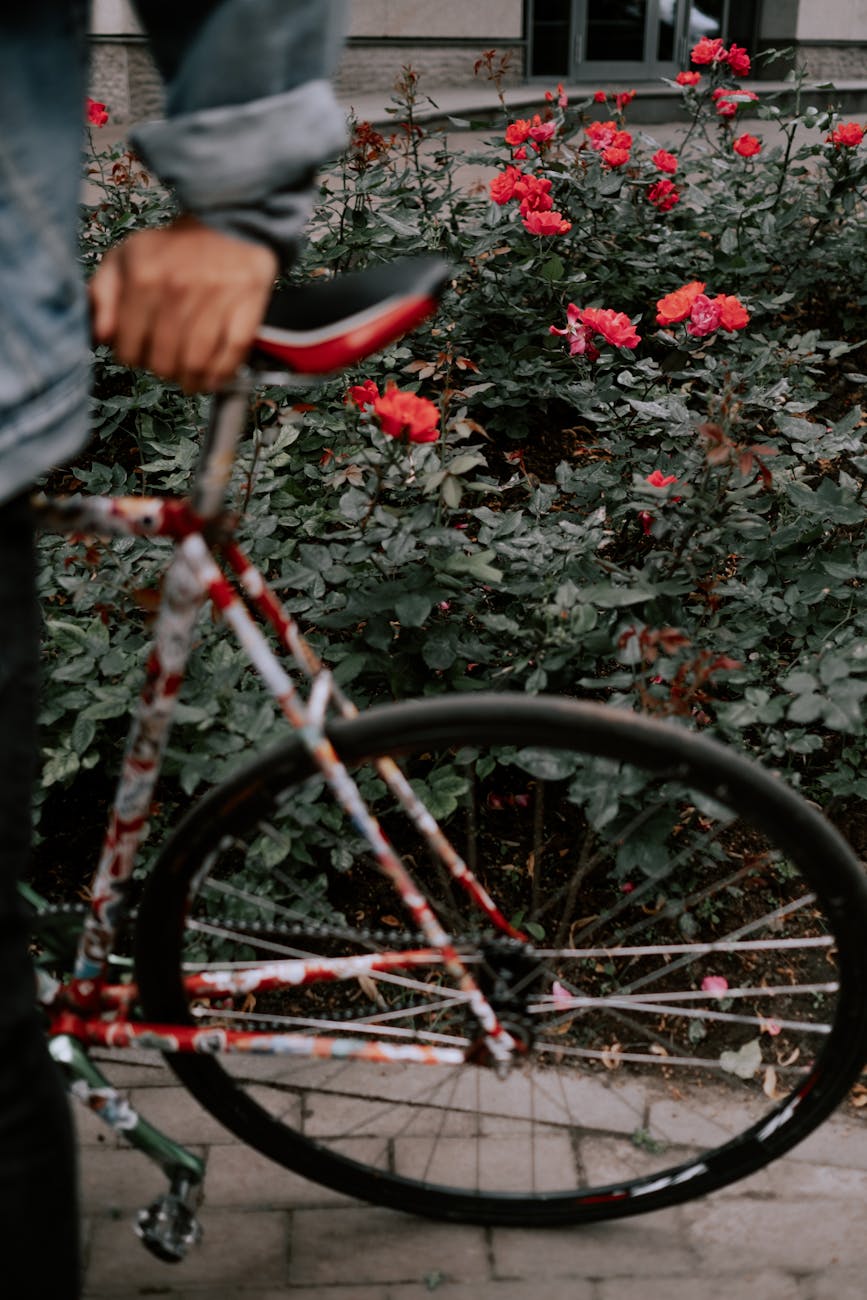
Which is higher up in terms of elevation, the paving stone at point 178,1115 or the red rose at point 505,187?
the red rose at point 505,187

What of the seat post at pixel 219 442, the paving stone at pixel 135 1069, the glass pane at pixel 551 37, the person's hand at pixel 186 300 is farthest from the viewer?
the glass pane at pixel 551 37

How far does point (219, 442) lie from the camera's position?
123 centimetres

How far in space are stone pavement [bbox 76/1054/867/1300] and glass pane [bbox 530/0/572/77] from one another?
14432 mm

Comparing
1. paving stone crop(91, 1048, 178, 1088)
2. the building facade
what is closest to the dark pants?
paving stone crop(91, 1048, 178, 1088)

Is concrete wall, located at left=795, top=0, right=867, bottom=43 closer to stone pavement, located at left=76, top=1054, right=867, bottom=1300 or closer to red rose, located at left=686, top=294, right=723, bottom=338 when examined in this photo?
red rose, located at left=686, top=294, right=723, bottom=338

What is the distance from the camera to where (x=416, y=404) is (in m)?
1.87

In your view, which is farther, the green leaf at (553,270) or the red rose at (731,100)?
the red rose at (731,100)

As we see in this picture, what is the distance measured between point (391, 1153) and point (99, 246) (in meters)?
2.90

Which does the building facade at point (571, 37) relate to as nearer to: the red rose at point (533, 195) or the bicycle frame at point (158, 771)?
the red rose at point (533, 195)

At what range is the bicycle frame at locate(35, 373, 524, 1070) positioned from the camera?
4.20 ft

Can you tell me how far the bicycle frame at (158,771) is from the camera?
1.28 metres

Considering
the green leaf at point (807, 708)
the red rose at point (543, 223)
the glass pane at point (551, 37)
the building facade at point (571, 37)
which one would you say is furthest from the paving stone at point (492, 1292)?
the glass pane at point (551, 37)

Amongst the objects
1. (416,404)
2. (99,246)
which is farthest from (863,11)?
(416,404)

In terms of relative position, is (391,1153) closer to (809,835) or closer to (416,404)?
(809,835)
